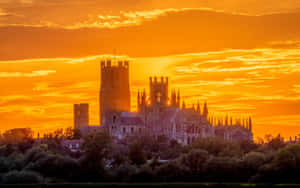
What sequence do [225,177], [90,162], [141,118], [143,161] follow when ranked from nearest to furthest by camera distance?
1. [225,177]
2. [90,162]
3. [143,161]
4. [141,118]

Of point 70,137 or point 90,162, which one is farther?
point 70,137

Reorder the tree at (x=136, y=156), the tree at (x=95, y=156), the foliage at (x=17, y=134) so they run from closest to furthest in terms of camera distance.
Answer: the tree at (x=95, y=156), the tree at (x=136, y=156), the foliage at (x=17, y=134)

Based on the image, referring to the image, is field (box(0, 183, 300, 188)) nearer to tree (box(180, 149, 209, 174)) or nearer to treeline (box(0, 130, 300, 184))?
treeline (box(0, 130, 300, 184))

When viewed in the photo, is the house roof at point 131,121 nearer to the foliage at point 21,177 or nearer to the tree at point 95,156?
the tree at point 95,156

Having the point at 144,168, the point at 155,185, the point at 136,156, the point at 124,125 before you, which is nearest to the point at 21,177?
the point at 144,168

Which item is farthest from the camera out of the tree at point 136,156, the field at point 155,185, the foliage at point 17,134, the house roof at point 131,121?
the house roof at point 131,121

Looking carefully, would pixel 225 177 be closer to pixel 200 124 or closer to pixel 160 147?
pixel 160 147

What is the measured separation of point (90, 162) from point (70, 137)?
264 ft

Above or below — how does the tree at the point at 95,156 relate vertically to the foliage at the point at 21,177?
above

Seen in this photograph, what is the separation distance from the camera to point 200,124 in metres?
182

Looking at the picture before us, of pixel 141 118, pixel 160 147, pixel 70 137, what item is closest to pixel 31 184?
pixel 160 147

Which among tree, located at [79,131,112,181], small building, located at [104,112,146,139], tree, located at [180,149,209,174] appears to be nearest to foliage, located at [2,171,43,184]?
tree, located at [79,131,112,181]

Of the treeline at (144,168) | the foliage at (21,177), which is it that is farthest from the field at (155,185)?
the treeline at (144,168)

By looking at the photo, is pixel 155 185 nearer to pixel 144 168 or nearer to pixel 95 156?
pixel 144 168
